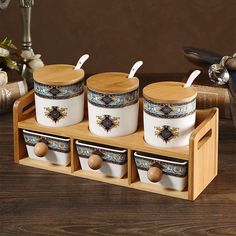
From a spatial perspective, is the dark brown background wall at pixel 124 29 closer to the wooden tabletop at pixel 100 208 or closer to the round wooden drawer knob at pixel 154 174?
the wooden tabletop at pixel 100 208

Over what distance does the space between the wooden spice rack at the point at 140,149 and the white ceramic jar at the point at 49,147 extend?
1cm

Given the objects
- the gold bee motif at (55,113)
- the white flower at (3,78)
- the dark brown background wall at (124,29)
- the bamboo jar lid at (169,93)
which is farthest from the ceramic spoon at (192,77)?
the dark brown background wall at (124,29)

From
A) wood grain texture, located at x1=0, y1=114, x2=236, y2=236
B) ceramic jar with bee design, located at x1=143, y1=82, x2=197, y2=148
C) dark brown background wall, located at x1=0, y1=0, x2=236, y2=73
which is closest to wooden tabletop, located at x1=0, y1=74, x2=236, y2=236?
wood grain texture, located at x1=0, y1=114, x2=236, y2=236

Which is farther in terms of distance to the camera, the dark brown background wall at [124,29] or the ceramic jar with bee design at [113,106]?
the dark brown background wall at [124,29]

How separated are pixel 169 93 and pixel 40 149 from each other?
30cm

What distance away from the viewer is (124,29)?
3.23 meters

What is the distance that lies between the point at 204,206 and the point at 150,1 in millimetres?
1596

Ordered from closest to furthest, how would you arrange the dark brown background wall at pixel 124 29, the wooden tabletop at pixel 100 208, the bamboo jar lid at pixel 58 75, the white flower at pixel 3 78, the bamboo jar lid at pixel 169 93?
1. the wooden tabletop at pixel 100 208
2. the bamboo jar lid at pixel 169 93
3. the bamboo jar lid at pixel 58 75
4. the white flower at pixel 3 78
5. the dark brown background wall at pixel 124 29

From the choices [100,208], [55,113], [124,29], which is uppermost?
[55,113]

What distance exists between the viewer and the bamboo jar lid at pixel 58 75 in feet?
6.06

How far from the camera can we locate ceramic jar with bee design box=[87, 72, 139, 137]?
1781mm

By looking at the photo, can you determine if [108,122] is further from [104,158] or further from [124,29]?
[124,29]

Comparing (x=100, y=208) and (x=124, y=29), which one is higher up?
(x=100, y=208)

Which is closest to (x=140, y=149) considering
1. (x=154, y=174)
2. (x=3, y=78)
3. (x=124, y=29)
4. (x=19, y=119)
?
(x=154, y=174)
